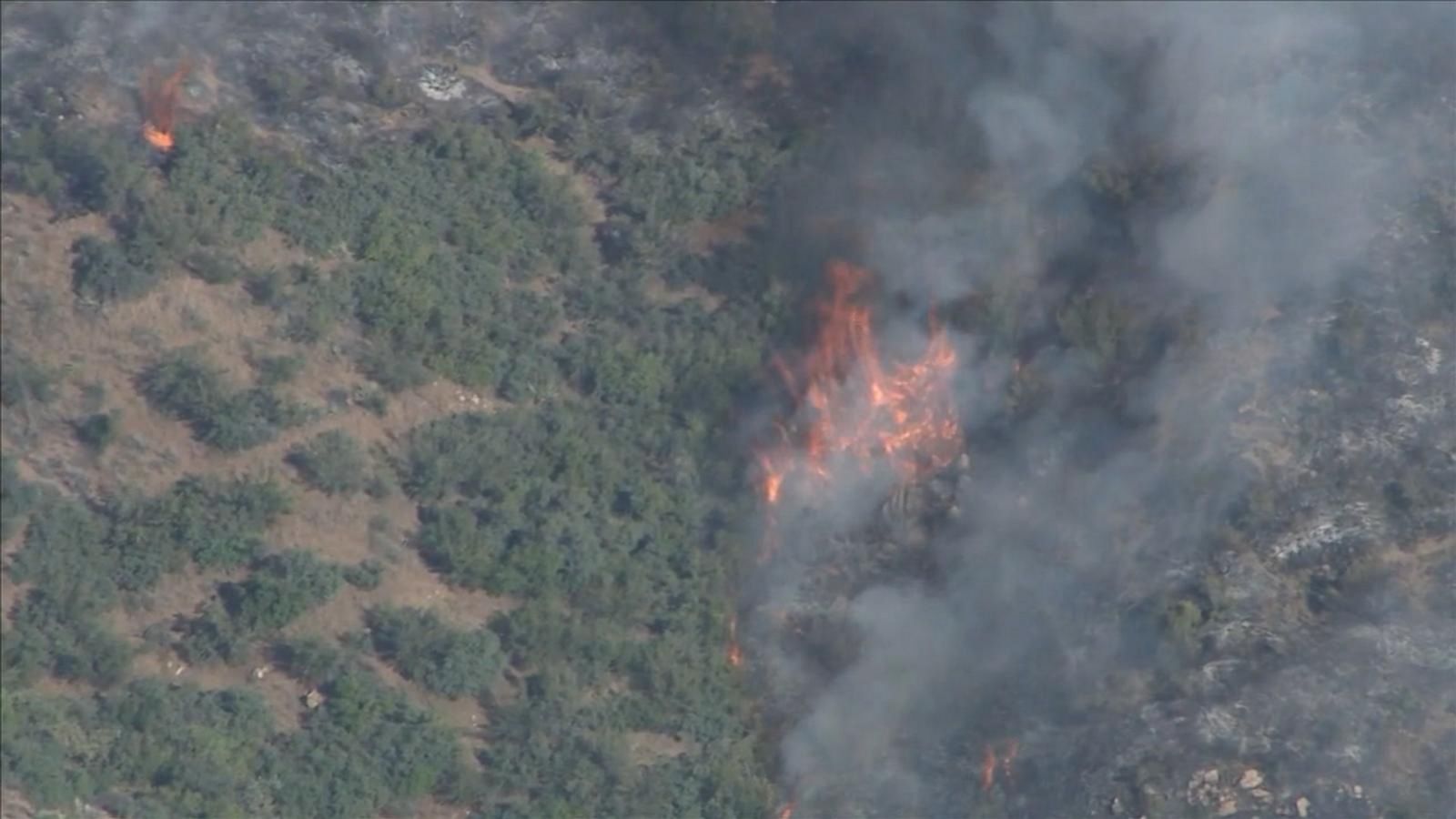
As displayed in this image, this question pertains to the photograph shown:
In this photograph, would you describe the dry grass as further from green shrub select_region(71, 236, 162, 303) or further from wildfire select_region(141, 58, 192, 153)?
wildfire select_region(141, 58, 192, 153)

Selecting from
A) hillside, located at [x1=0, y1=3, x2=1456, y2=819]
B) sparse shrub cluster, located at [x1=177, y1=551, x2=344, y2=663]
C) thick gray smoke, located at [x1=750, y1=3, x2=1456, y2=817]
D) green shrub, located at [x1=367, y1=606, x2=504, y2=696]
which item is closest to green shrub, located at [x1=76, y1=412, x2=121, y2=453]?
hillside, located at [x1=0, y1=3, x2=1456, y2=819]

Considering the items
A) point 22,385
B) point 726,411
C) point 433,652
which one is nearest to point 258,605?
point 433,652

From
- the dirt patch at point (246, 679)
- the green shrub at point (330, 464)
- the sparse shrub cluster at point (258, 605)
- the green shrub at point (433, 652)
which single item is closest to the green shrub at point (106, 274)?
the green shrub at point (330, 464)

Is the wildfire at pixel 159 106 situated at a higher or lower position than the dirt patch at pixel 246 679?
higher

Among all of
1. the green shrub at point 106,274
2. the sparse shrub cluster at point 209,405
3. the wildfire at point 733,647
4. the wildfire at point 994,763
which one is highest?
the wildfire at point 994,763

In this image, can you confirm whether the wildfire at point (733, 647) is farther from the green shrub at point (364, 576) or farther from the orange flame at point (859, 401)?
the green shrub at point (364, 576)

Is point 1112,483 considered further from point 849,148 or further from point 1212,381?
point 849,148

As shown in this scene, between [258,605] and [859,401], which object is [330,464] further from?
[859,401]
